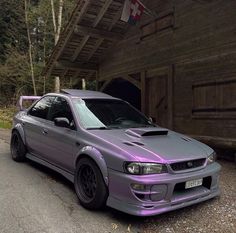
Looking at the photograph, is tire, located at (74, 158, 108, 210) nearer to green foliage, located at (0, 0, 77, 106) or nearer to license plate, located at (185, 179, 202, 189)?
license plate, located at (185, 179, 202, 189)

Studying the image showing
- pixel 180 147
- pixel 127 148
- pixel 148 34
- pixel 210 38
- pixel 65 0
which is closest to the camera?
pixel 127 148

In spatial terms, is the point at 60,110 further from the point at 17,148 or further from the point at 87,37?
the point at 87,37

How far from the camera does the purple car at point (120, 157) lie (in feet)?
14.8

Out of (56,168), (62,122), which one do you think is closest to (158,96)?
(56,168)

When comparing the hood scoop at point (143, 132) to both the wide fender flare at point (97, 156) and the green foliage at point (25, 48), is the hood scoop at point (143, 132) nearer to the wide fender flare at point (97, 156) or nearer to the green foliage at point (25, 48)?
the wide fender flare at point (97, 156)

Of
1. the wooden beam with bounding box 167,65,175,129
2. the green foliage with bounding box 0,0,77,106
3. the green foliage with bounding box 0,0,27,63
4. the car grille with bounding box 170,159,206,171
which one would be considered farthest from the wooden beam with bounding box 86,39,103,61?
the green foliage with bounding box 0,0,27,63

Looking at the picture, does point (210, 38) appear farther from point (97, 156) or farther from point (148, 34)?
point (97, 156)

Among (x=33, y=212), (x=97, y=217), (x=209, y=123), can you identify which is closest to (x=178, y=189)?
(x=97, y=217)

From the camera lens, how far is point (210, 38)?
31.7 ft

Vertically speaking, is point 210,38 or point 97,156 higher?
point 210,38

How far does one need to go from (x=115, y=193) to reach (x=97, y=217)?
1.54 ft

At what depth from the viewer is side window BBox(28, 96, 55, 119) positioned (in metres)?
7.18

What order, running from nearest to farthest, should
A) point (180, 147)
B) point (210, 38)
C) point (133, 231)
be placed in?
point (133, 231) → point (180, 147) → point (210, 38)

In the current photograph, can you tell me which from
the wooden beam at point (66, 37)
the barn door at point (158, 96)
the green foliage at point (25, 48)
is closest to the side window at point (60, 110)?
the barn door at point (158, 96)
